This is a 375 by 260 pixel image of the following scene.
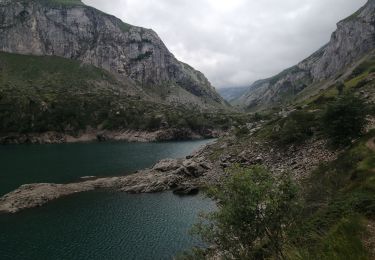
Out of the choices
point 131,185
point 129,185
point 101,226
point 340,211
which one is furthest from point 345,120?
point 129,185

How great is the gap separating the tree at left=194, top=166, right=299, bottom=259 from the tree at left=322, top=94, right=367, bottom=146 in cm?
3672

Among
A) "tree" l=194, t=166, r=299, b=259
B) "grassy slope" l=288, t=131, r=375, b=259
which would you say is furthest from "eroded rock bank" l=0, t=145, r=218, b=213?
"tree" l=194, t=166, r=299, b=259

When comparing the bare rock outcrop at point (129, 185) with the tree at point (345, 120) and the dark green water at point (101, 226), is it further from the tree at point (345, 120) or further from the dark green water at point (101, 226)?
the tree at point (345, 120)

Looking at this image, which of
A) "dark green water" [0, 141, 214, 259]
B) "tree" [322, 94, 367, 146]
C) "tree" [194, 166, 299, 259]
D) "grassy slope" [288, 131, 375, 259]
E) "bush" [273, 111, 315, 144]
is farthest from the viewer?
"bush" [273, 111, 315, 144]

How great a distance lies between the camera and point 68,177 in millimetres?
99812

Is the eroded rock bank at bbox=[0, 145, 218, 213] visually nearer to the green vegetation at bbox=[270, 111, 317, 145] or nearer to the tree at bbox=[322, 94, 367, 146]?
the green vegetation at bbox=[270, 111, 317, 145]

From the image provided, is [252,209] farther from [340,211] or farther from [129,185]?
[129,185]

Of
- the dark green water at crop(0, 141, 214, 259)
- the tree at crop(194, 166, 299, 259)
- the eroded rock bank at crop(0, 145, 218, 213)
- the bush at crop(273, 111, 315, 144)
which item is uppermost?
the bush at crop(273, 111, 315, 144)

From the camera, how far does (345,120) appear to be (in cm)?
5909

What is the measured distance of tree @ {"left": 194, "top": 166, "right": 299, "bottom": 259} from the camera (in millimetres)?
26312

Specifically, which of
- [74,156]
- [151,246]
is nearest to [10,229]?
[151,246]

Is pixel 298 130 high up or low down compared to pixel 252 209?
up

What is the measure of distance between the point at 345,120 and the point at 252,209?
40.7 meters

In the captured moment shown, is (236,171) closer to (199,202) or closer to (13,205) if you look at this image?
(199,202)
